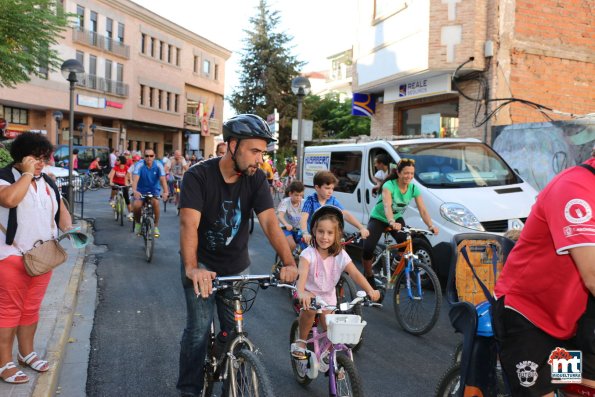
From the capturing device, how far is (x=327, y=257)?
433 cm

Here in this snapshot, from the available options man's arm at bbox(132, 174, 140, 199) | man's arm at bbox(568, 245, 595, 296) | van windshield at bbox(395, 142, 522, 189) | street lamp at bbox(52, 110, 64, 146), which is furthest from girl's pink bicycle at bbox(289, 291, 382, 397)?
street lamp at bbox(52, 110, 64, 146)

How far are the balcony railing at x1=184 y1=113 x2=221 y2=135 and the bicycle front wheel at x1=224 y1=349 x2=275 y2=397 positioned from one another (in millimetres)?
54272

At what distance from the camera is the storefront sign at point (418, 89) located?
49.6 feet

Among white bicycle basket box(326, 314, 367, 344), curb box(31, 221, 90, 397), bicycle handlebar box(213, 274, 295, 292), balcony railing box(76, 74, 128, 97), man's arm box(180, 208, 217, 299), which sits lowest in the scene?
curb box(31, 221, 90, 397)

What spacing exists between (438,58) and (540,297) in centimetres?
1323

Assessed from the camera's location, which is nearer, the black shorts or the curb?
the black shorts

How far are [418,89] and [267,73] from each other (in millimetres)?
28260

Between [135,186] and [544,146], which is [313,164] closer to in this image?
[135,186]

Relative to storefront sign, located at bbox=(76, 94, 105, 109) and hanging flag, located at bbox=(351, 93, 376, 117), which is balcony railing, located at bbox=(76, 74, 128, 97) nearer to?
storefront sign, located at bbox=(76, 94, 105, 109)

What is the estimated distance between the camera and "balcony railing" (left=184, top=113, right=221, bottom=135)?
2208 inches

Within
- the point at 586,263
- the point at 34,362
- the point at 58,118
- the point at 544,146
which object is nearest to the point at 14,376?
the point at 34,362

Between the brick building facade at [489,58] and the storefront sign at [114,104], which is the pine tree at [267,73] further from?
the brick building facade at [489,58]

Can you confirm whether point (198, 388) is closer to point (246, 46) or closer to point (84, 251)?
point (84, 251)

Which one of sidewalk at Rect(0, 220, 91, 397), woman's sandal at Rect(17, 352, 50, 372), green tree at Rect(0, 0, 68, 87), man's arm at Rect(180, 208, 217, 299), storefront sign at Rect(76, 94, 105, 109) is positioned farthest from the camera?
storefront sign at Rect(76, 94, 105, 109)
